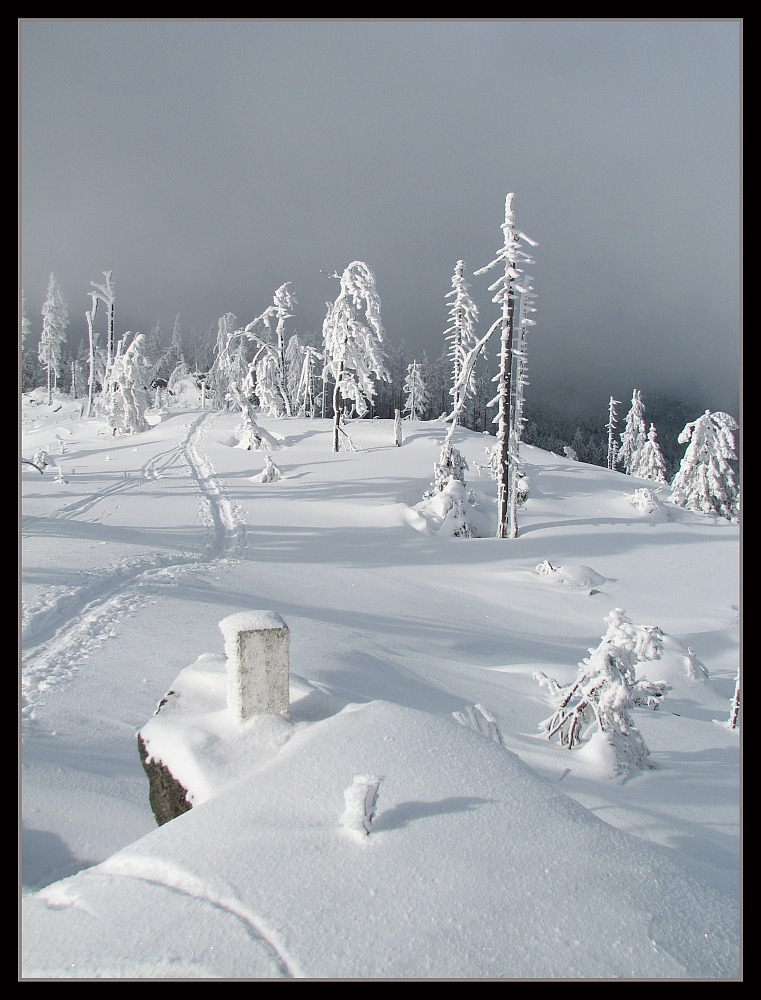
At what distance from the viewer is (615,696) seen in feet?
18.5

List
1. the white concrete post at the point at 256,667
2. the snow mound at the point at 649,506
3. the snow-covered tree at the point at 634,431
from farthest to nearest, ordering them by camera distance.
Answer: the snow-covered tree at the point at 634,431
the snow mound at the point at 649,506
the white concrete post at the point at 256,667

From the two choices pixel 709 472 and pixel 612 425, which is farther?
pixel 612 425

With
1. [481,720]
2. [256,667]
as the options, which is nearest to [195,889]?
[256,667]

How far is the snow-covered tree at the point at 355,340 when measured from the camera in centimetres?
2970

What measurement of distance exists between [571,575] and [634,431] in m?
46.1

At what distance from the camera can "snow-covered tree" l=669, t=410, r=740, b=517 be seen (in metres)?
32.7

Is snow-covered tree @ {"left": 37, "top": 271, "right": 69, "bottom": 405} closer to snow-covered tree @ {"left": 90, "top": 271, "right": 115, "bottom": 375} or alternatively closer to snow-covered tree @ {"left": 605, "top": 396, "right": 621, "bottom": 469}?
snow-covered tree @ {"left": 90, "top": 271, "right": 115, "bottom": 375}

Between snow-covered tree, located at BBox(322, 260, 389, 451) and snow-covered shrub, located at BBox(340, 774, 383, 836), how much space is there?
27132 mm

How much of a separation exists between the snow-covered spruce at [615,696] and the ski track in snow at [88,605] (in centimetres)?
536

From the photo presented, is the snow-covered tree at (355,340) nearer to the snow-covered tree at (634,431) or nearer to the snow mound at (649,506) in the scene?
the snow mound at (649,506)

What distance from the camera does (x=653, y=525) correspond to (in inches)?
874

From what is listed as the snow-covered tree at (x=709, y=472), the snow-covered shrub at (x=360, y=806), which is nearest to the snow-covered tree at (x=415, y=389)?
the snow-covered tree at (x=709, y=472)

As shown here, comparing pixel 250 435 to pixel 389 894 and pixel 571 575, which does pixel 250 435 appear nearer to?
pixel 571 575
